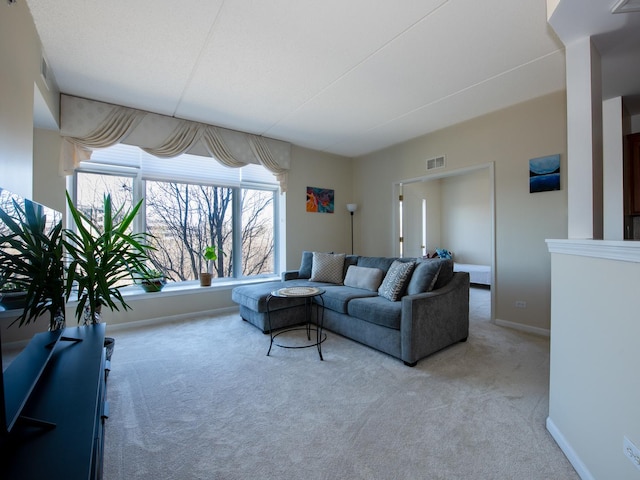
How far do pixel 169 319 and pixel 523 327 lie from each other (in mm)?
4424

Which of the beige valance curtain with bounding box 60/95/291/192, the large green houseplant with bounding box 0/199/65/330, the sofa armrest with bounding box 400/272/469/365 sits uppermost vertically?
the beige valance curtain with bounding box 60/95/291/192

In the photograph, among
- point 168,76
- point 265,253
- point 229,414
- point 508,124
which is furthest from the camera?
point 265,253

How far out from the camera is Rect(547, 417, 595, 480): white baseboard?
1.29m

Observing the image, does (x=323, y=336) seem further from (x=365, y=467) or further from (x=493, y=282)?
(x=493, y=282)

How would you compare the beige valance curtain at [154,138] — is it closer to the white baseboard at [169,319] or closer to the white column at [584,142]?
the white baseboard at [169,319]

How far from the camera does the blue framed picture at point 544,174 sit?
10.2 ft

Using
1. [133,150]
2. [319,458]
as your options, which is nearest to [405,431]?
[319,458]

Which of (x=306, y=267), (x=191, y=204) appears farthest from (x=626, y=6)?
(x=191, y=204)

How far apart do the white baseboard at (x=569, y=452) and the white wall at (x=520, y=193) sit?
1997mm

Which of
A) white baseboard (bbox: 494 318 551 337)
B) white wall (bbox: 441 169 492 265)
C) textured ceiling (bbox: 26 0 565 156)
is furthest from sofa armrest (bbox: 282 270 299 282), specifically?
white wall (bbox: 441 169 492 265)

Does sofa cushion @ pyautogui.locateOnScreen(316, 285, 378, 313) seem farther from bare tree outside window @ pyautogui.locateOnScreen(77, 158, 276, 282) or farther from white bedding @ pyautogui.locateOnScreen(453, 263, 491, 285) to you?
white bedding @ pyautogui.locateOnScreen(453, 263, 491, 285)

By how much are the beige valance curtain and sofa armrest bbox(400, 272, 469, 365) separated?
3.03m

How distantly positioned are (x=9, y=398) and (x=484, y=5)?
3.16 metres

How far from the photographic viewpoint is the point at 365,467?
139cm
